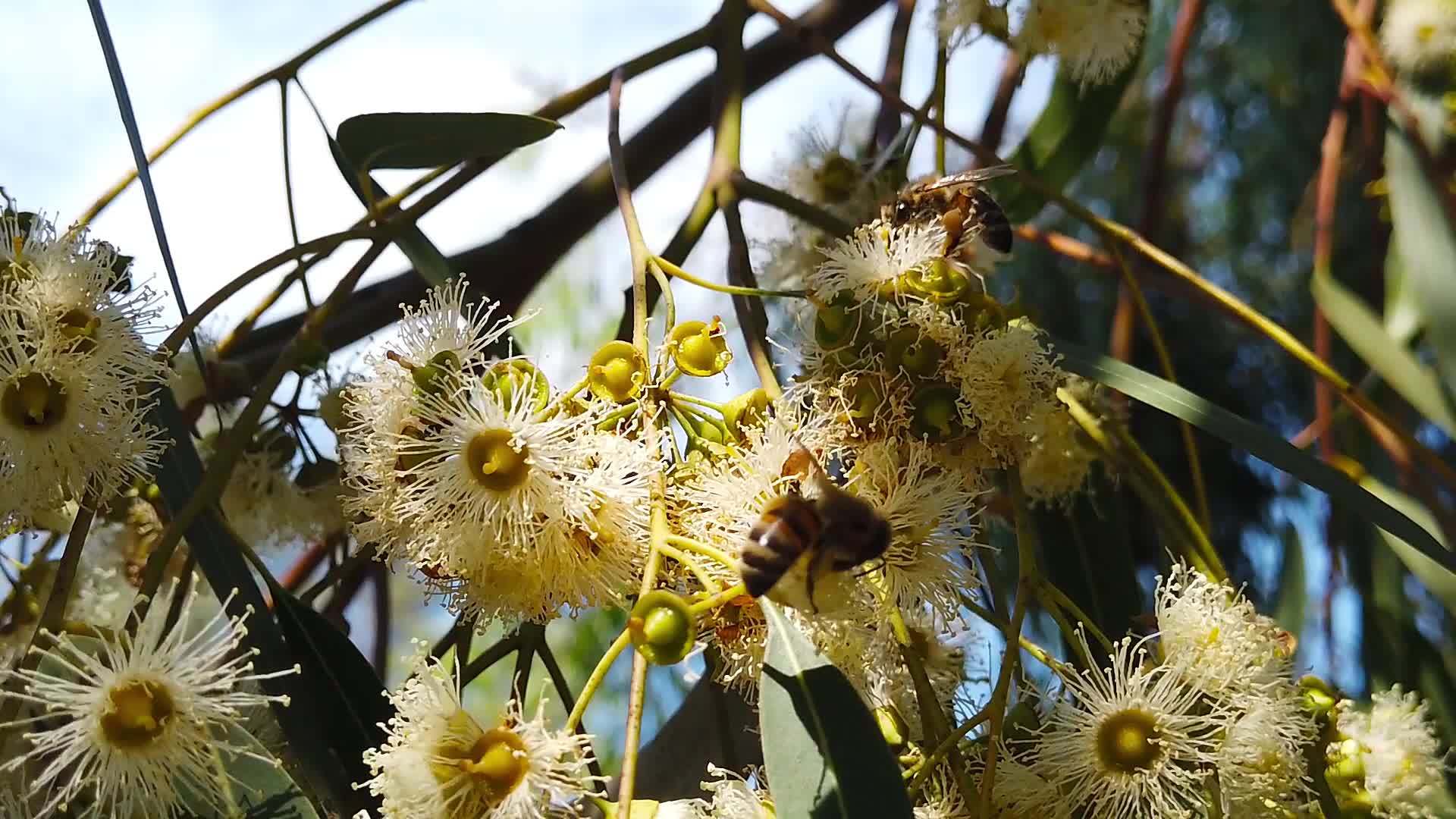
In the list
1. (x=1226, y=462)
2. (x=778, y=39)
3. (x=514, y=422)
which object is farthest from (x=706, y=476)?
(x=1226, y=462)

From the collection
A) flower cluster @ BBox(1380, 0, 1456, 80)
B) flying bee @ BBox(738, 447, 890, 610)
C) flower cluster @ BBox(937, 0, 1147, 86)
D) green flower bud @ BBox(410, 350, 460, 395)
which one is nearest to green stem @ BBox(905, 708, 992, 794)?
flying bee @ BBox(738, 447, 890, 610)

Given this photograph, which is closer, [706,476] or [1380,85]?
[706,476]

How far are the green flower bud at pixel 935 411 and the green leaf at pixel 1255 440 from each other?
21cm

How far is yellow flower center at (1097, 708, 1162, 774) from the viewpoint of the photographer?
742 mm

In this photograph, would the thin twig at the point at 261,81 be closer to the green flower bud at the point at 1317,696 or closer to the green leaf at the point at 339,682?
the green leaf at the point at 339,682

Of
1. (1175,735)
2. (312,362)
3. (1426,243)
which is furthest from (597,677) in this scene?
(1426,243)

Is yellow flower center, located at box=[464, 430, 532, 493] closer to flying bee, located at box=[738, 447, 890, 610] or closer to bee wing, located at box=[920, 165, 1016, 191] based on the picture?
flying bee, located at box=[738, 447, 890, 610]

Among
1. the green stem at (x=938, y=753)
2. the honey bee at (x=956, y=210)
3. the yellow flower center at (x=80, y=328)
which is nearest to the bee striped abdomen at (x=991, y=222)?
the honey bee at (x=956, y=210)

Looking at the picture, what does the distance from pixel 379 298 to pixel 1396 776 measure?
1.02m

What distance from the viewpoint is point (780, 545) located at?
0.60 metres

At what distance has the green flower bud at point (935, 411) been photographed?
75 cm

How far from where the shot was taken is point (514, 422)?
72 centimetres

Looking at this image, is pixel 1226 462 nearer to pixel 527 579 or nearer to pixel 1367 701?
pixel 1367 701

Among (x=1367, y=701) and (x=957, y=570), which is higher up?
(x=1367, y=701)
